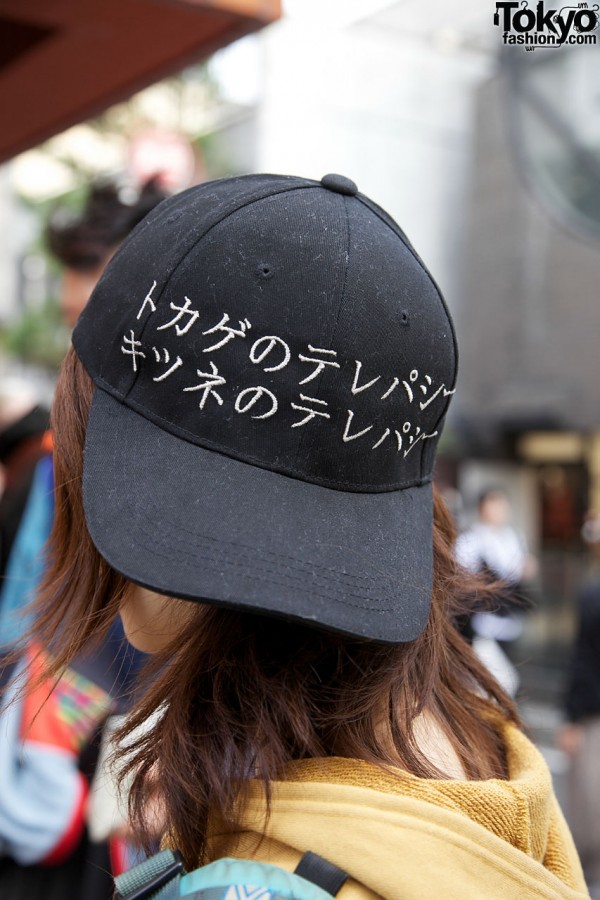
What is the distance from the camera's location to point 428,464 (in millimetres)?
1098

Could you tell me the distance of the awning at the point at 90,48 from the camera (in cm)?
221

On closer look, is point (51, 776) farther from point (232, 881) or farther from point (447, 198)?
point (447, 198)

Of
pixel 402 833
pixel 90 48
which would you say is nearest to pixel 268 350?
pixel 402 833

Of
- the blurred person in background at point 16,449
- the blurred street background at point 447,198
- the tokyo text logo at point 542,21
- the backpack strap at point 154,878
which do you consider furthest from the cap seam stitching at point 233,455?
the blurred street background at point 447,198

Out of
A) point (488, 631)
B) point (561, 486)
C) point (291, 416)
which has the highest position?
point (291, 416)

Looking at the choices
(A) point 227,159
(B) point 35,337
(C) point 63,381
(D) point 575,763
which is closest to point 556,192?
(D) point 575,763

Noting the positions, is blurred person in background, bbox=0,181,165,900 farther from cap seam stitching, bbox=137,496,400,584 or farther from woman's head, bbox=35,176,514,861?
cap seam stitching, bbox=137,496,400,584

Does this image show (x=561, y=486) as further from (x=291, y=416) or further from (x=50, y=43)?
(x=291, y=416)

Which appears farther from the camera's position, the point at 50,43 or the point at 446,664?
the point at 50,43

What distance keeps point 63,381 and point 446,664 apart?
61cm

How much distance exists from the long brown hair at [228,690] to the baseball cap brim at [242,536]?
90 millimetres

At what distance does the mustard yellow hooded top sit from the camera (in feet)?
2.73

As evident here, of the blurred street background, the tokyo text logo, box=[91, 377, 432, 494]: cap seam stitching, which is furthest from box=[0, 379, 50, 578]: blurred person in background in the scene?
the blurred street background

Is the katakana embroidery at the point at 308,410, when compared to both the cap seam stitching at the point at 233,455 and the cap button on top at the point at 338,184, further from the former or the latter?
the cap button on top at the point at 338,184
